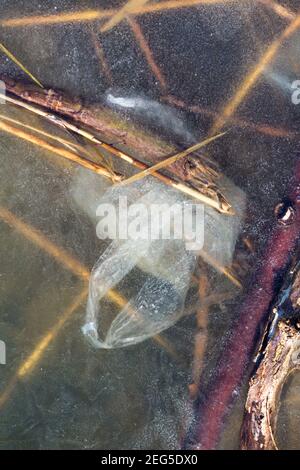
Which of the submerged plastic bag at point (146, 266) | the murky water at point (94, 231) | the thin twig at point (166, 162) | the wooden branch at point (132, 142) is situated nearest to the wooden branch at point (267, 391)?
the murky water at point (94, 231)

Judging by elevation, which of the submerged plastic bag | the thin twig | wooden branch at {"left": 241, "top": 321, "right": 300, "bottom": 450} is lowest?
wooden branch at {"left": 241, "top": 321, "right": 300, "bottom": 450}

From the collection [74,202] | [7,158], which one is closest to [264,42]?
[74,202]

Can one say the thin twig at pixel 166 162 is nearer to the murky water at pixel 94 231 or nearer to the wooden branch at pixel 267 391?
the murky water at pixel 94 231

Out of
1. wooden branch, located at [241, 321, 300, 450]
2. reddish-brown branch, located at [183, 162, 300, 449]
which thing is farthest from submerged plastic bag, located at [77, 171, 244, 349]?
wooden branch, located at [241, 321, 300, 450]

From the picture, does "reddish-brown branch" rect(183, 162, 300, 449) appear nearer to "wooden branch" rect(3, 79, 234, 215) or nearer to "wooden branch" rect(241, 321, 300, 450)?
"wooden branch" rect(241, 321, 300, 450)

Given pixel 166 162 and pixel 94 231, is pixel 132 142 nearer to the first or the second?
pixel 166 162

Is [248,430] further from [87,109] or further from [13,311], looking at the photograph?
[87,109]
